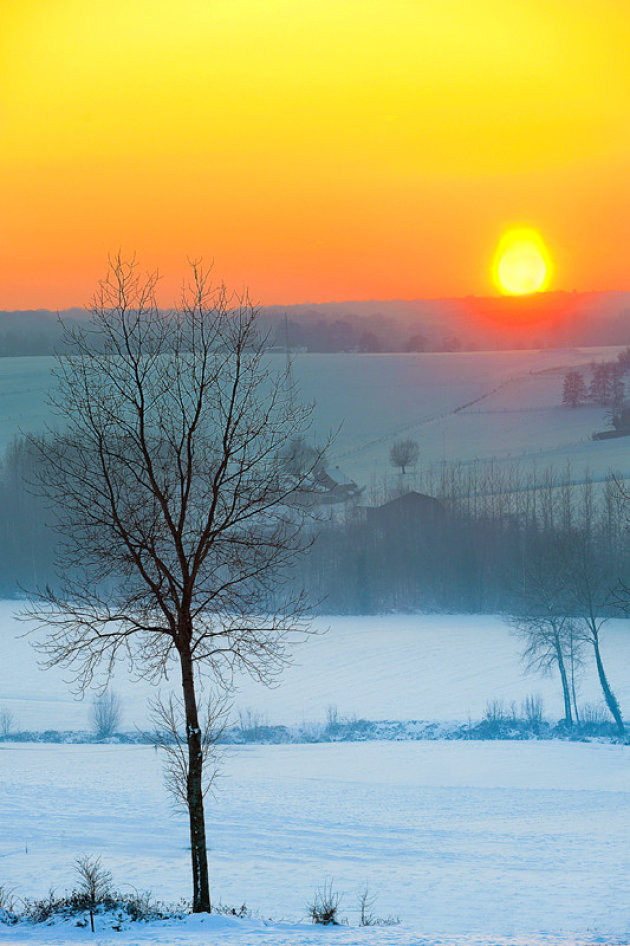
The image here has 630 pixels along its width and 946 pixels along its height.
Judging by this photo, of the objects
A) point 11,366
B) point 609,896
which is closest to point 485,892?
point 609,896

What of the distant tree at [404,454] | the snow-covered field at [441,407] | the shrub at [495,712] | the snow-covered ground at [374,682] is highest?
the snow-covered field at [441,407]

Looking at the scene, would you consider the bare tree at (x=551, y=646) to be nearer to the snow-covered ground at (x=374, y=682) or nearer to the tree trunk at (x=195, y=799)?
the snow-covered ground at (x=374, y=682)

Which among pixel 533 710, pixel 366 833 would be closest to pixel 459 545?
pixel 533 710

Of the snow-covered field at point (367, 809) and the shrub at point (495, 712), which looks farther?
the shrub at point (495, 712)

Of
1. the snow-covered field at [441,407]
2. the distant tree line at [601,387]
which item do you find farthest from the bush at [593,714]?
the distant tree line at [601,387]

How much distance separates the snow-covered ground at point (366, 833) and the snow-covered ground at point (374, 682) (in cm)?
641

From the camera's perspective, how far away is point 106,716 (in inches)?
1554

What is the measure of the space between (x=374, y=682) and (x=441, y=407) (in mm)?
79028

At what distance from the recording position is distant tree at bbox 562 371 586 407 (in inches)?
4641

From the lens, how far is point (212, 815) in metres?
24.8

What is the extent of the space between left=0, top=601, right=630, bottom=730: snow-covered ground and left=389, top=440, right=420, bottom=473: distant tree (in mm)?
40279

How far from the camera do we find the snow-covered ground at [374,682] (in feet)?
137

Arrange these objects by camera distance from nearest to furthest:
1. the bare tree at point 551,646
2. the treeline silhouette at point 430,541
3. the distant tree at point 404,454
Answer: the bare tree at point 551,646 → the treeline silhouette at point 430,541 → the distant tree at point 404,454

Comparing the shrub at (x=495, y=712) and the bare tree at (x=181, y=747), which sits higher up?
the bare tree at (x=181, y=747)
